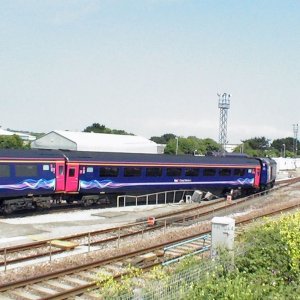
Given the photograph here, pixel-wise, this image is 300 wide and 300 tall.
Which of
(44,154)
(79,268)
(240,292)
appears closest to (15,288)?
(79,268)

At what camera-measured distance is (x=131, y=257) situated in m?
16.2

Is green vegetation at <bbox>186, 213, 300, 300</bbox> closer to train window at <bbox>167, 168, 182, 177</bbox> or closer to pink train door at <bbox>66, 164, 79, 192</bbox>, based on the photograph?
pink train door at <bbox>66, 164, 79, 192</bbox>

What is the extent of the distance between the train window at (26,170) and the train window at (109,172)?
4.56 m

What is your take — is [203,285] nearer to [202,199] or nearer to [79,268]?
[79,268]

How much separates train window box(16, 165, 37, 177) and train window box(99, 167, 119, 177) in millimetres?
4561

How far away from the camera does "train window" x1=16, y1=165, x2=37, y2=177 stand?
24891 millimetres

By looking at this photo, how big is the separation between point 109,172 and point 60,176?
143 inches

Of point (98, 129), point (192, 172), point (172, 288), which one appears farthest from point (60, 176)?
point (98, 129)

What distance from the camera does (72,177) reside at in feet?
89.7

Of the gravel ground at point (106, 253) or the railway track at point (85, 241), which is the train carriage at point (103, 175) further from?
the gravel ground at point (106, 253)

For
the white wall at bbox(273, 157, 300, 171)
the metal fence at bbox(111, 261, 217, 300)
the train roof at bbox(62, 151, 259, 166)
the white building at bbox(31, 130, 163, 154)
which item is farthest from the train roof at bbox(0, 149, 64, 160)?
the white wall at bbox(273, 157, 300, 171)

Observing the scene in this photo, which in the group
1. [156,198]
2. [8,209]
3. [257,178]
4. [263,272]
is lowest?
[8,209]

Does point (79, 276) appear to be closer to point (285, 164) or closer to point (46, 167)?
point (46, 167)

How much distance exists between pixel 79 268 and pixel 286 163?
275 feet
